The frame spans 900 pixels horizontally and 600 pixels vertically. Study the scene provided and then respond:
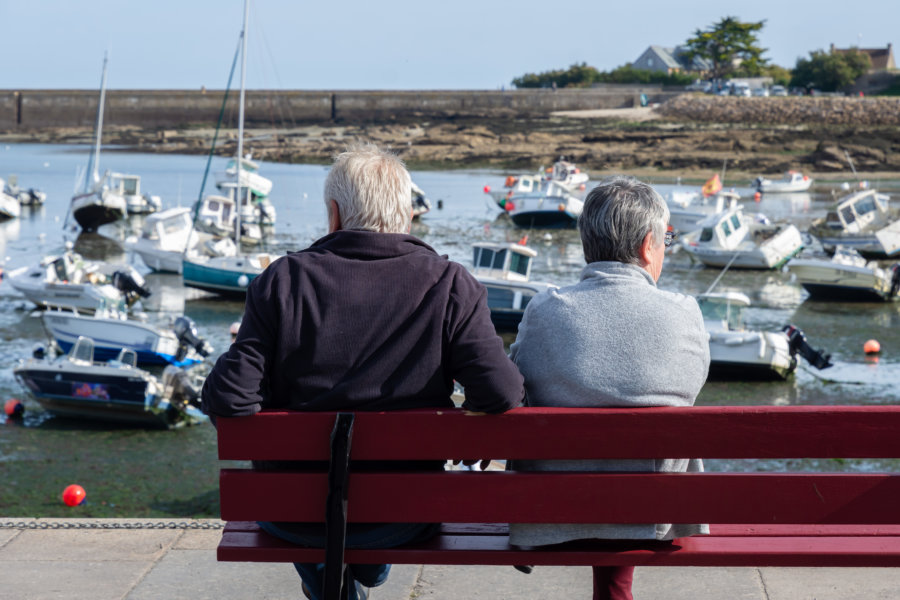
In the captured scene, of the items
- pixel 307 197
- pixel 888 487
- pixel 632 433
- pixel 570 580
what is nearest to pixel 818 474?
pixel 888 487

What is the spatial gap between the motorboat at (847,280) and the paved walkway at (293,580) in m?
20.0

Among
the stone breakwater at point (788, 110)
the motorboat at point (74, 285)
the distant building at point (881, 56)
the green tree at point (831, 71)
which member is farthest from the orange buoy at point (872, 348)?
the distant building at point (881, 56)

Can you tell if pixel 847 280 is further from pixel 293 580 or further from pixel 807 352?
pixel 293 580

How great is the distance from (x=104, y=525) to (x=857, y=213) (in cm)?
2944

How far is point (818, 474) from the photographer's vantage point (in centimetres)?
290

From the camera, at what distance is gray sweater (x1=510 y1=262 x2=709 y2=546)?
2.89 m

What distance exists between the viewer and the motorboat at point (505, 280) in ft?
65.9

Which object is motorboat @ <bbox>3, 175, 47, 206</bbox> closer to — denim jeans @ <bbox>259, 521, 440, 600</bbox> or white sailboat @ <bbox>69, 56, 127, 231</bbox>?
white sailboat @ <bbox>69, 56, 127, 231</bbox>

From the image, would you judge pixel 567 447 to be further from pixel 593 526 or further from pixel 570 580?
pixel 570 580

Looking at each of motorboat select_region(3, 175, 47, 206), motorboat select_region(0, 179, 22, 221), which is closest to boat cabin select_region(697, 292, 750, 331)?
motorboat select_region(0, 179, 22, 221)

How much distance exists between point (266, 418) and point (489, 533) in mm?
786

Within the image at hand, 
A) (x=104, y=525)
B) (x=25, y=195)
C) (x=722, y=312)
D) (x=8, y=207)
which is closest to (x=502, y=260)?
(x=722, y=312)

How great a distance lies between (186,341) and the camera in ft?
53.9

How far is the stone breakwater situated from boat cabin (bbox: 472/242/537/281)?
5703 centimetres
